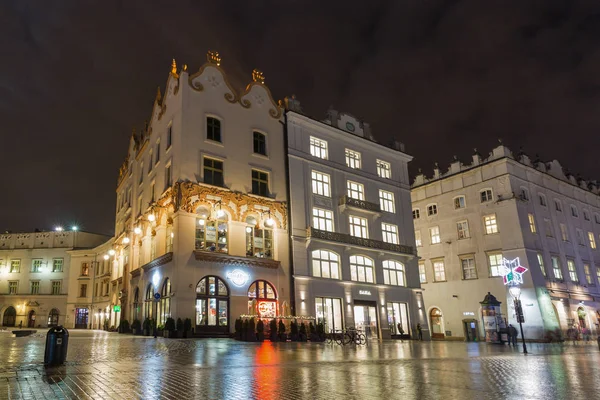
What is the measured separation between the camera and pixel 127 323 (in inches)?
1483

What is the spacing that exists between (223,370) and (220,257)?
19.3m

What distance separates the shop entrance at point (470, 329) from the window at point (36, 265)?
6138 centimetres

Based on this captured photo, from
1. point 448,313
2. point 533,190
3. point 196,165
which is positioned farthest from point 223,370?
point 533,190

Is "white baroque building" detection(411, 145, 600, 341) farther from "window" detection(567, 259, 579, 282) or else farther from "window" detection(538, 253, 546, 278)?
"window" detection(538, 253, 546, 278)

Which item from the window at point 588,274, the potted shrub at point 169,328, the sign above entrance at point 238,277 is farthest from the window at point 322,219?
the window at point 588,274

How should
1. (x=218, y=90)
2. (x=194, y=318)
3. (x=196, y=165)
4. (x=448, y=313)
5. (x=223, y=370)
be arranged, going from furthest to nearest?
(x=448, y=313), (x=218, y=90), (x=196, y=165), (x=194, y=318), (x=223, y=370)

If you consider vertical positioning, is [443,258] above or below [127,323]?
above

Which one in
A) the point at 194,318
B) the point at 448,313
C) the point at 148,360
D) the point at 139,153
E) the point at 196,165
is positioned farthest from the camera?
the point at 448,313

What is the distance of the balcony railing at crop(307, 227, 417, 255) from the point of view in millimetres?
36219

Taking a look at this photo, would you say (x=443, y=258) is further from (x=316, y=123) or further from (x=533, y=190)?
(x=316, y=123)

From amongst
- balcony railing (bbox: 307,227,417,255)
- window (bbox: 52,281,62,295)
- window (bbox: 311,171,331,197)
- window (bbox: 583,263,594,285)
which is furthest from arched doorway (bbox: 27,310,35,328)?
window (bbox: 583,263,594,285)

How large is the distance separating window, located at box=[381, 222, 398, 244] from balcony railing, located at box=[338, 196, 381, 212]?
2095mm

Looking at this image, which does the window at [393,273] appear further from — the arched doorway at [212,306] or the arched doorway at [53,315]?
the arched doorway at [53,315]

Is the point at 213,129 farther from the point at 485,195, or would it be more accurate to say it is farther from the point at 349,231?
the point at 485,195
